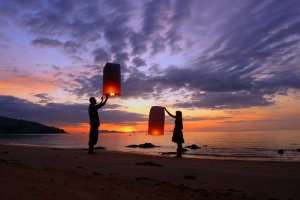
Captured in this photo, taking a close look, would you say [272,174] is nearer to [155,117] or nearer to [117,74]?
[155,117]

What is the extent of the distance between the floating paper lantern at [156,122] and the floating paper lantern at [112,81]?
8.90 ft

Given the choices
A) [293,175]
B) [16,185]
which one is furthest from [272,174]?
[16,185]

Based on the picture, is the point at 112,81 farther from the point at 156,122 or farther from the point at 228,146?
the point at 228,146

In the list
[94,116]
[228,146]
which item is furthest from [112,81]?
[228,146]

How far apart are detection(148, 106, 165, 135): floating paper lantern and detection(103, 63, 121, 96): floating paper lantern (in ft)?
8.90

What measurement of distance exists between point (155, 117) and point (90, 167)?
343 cm

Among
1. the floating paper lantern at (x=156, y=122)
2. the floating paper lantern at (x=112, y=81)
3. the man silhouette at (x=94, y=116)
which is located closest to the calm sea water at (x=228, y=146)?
the man silhouette at (x=94, y=116)

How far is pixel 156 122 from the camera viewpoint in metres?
10.8

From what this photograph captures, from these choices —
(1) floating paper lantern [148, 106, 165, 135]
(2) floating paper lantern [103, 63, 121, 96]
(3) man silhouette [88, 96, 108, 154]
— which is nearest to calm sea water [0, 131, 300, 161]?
(3) man silhouette [88, 96, 108, 154]

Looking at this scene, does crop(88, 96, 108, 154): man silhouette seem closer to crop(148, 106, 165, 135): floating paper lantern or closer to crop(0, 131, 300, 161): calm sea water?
crop(148, 106, 165, 135): floating paper lantern

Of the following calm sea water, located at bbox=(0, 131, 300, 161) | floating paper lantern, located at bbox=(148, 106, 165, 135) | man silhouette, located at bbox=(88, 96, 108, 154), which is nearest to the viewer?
floating paper lantern, located at bbox=(148, 106, 165, 135)

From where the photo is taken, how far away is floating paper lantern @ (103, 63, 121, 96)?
13117mm

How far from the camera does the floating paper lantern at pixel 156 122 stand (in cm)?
1069

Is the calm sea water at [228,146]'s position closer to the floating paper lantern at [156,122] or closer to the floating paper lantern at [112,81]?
the floating paper lantern at [112,81]
